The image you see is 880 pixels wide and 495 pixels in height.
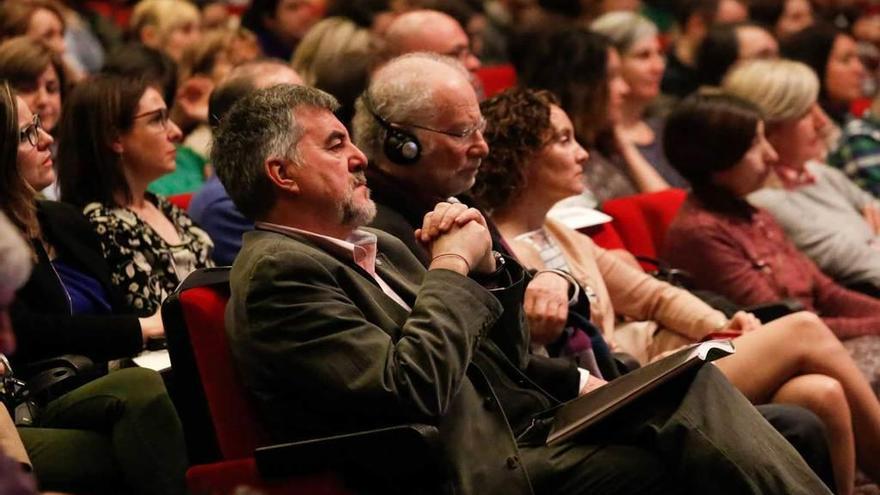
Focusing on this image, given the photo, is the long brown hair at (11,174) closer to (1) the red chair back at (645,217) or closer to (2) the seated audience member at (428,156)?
(2) the seated audience member at (428,156)

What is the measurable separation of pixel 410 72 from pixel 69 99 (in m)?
0.83

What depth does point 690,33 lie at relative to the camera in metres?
6.67

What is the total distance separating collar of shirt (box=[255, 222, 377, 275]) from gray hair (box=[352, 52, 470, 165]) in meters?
0.43

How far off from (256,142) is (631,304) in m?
1.39

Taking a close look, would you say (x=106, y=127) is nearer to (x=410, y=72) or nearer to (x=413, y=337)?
(x=410, y=72)

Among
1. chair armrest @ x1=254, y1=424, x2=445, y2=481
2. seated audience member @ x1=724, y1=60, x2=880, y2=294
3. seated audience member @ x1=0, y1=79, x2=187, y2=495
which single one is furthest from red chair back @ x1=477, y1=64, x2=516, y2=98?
chair armrest @ x1=254, y1=424, x2=445, y2=481

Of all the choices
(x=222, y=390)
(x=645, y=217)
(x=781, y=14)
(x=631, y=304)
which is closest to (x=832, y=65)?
(x=781, y=14)

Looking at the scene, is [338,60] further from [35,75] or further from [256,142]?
[256,142]

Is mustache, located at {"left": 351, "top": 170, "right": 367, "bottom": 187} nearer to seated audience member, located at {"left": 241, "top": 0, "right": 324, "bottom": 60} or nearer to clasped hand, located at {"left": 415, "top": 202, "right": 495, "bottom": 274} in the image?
clasped hand, located at {"left": 415, "top": 202, "right": 495, "bottom": 274}

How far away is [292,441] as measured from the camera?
2.40 meters

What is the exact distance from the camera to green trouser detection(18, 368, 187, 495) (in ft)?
8.59

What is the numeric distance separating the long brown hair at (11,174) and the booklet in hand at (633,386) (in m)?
1.08

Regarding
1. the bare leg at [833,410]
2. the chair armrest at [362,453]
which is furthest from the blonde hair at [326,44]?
the chair armrest at [362,453]

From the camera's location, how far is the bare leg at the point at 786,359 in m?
3.22
